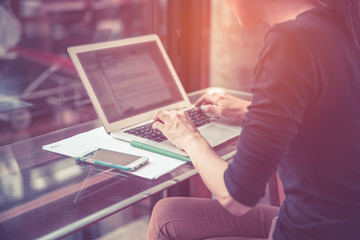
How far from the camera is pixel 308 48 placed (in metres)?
0.64

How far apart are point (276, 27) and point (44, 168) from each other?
2.06 feet

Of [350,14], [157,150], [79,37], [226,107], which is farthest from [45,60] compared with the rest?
[350,14]

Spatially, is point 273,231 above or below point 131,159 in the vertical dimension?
below

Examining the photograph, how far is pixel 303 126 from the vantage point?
27.2 inches

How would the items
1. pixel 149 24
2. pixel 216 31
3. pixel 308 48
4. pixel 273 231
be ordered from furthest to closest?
1. pixel 216 31
2. pixel 149 24
3. pixel 273 231
4. pixel 308 48

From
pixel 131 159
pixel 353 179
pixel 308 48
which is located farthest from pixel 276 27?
pixel 131 159

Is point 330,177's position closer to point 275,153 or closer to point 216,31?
point 275,153

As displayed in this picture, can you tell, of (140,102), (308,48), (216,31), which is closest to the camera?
(308,48)

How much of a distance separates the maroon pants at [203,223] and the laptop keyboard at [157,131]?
0.64 ft

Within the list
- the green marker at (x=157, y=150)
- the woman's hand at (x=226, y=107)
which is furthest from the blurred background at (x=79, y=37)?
the green marker at (x=157, y=150)

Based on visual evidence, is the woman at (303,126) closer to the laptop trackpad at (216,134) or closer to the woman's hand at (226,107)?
the laptop trackpad at (216,134)

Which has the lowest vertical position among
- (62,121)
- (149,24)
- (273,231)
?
(62,121)

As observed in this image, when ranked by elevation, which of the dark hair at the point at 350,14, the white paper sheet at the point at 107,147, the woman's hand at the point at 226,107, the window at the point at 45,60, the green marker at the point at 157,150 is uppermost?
the dark hair at the point at 350,14

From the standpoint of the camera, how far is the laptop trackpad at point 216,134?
40.4 inches
